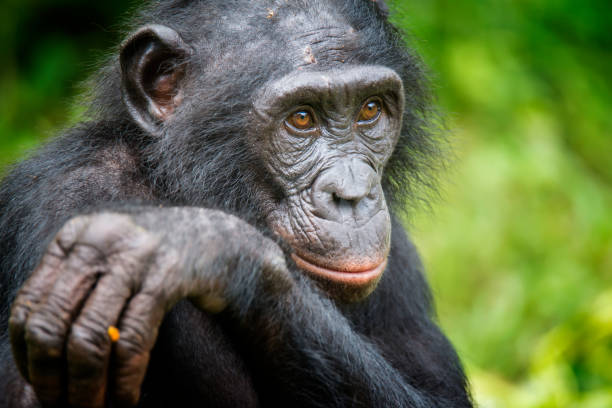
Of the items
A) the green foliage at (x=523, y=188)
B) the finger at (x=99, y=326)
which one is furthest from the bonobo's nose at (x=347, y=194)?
the green foliage at (x=523, y=188)

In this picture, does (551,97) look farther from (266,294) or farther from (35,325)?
(35,325)

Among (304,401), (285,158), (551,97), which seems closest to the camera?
(304,401)

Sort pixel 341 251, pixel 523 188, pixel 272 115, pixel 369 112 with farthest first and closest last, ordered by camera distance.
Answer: pixel 523 188
pixel 369 112
pixel 272 115
pixel 341 251

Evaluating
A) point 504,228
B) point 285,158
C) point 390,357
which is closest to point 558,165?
point 504,228

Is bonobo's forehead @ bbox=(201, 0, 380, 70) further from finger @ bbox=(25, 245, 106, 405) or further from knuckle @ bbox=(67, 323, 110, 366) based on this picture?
knuckle @ bbox=(67, 323, 110, 366)

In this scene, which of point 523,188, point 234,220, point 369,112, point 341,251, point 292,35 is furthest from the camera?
point 523,188

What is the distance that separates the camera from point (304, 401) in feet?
8.38

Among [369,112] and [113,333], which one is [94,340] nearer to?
[113,333]

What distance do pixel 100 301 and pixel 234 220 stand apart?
20.6 inches

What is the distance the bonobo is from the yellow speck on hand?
3 centimetres

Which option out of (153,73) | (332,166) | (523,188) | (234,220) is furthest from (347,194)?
(523,188)

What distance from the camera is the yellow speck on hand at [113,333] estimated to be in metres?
1.92

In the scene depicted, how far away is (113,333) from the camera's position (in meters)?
1.92

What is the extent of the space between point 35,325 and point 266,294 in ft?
2.22
